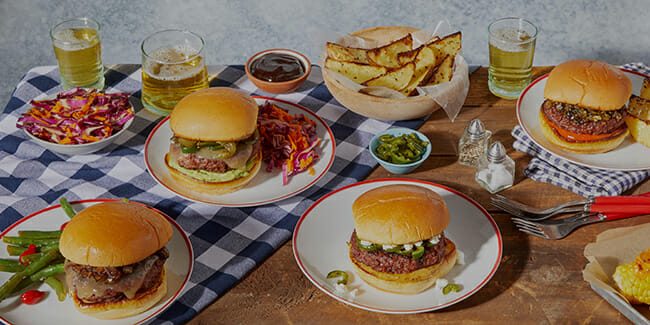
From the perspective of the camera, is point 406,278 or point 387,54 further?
point 387,54

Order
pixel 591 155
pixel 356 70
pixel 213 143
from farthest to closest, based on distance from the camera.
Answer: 1. pixel 356 70
2. pixel 591 155
3. pixel 213 143

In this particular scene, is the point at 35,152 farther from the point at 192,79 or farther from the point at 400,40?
the point at 400,40

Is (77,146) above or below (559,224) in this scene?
above

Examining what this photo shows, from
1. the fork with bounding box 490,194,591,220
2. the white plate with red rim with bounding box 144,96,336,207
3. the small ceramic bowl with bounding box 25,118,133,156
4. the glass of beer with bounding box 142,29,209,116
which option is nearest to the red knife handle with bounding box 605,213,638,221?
the fork with bounding box 490,194,591,220

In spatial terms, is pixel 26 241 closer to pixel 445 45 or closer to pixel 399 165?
pixel 399 165

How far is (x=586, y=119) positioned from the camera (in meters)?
3.01

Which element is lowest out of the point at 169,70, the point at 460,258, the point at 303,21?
the point at 303,21

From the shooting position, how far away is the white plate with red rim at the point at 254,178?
288cm

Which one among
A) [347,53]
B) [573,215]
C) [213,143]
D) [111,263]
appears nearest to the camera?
[111,263]

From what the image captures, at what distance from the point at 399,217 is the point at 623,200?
1.13m

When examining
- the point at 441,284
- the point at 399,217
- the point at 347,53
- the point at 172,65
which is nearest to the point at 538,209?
the point at 441,284

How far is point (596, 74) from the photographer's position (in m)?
3.02

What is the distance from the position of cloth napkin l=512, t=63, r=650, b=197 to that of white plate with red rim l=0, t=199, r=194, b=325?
1.72 meters

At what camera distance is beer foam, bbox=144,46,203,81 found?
334 cm
